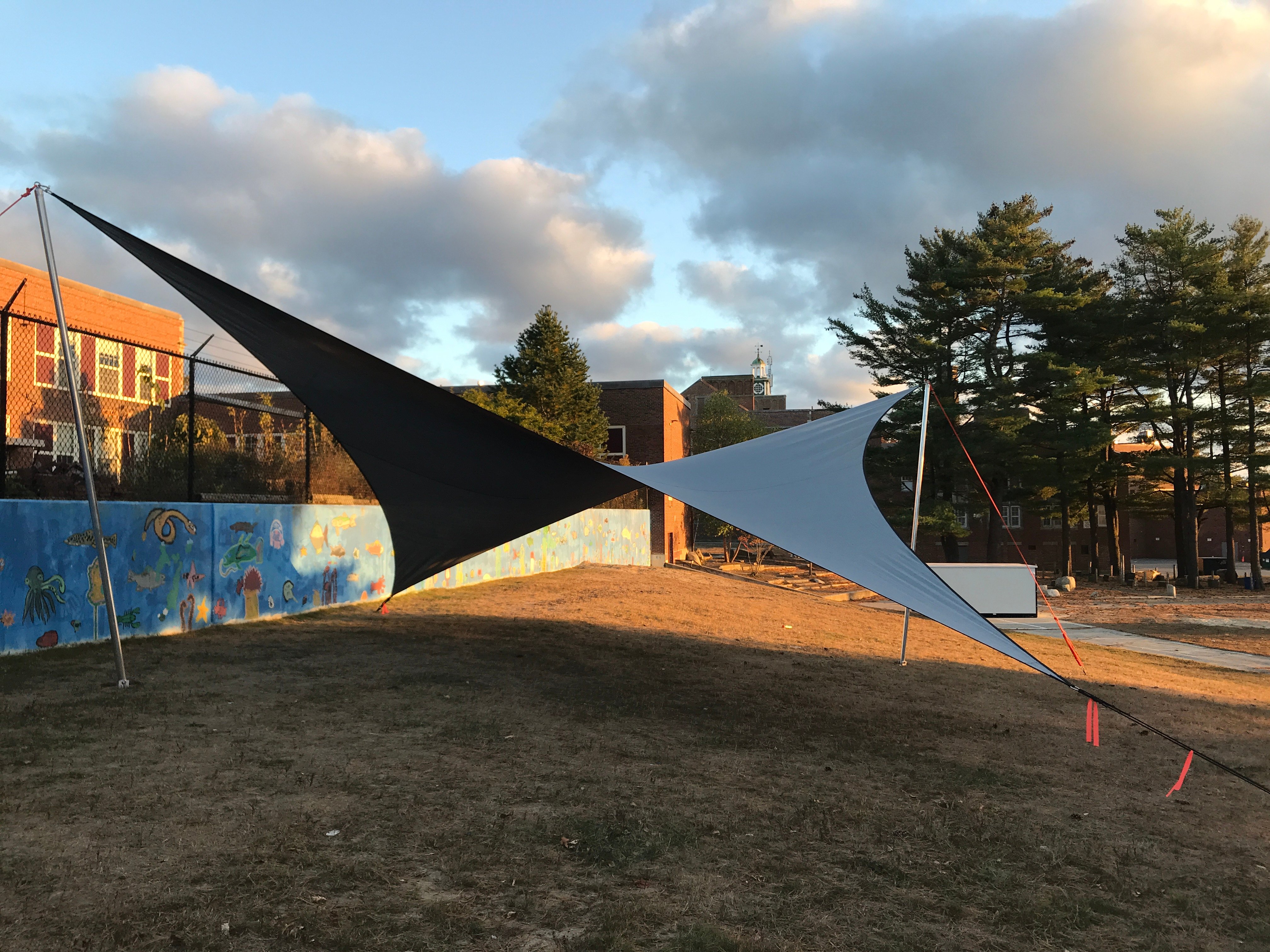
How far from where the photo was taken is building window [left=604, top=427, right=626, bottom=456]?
105 feet

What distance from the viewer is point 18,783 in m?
3.92

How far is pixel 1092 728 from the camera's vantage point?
20.5ft

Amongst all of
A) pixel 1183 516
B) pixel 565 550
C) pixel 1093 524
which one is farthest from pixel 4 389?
pixel 1093 524

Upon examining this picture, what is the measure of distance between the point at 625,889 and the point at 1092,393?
1102 inches

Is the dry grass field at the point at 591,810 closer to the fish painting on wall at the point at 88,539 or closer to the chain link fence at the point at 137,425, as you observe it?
the fish painting on wall at the point at 88,539

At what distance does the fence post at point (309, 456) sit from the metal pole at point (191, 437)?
6.37 feet

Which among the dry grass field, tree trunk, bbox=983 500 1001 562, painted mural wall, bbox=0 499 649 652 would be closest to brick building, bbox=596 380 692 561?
tree trunk, bbox=983 500 1001 562

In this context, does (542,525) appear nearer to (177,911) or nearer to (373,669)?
(373,669)

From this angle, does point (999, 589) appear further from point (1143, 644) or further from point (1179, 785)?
point (1179, 785)

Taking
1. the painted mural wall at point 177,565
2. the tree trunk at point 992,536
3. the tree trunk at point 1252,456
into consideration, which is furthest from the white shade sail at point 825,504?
the tree trunk at point 1252,456

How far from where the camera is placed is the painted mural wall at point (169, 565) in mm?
6836

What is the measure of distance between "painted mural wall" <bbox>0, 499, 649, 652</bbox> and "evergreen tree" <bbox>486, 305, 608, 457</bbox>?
14.7 m

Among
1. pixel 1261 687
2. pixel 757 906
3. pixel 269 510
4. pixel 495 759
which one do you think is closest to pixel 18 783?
pixel 495 759

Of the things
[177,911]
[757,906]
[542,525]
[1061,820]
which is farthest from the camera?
[542,525]
